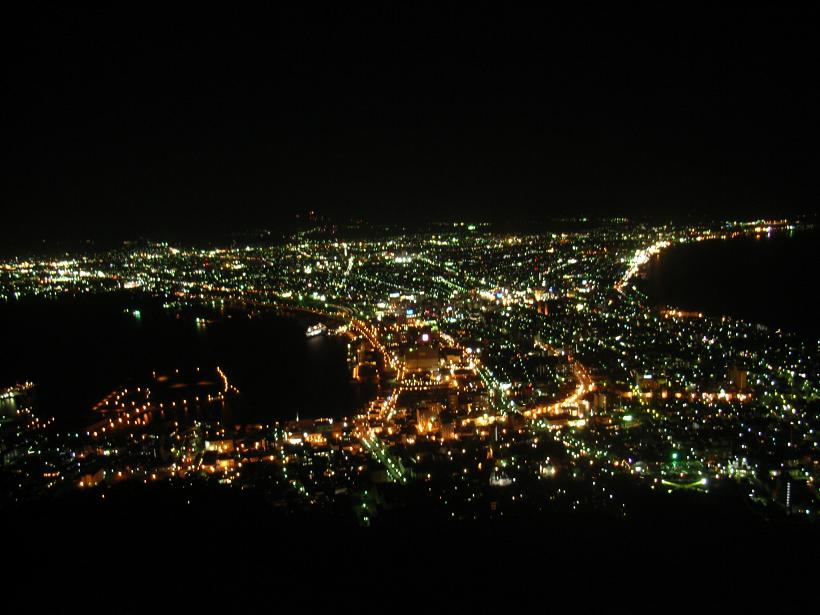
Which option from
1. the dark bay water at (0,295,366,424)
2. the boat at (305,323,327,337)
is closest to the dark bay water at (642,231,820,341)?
the boat at (305,323,327,337)

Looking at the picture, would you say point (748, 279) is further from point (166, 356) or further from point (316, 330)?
point (166, 356)

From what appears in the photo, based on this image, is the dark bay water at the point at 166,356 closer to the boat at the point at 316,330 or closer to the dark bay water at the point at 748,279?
the boat at the point at 316,330

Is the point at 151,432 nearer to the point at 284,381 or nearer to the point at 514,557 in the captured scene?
the point at 284,381

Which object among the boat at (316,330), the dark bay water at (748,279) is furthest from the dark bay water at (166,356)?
the dark bay water at (748,279)

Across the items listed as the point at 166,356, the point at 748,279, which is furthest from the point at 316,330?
the point at 748,279

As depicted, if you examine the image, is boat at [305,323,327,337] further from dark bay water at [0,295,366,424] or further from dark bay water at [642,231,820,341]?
dark bay water at [642,231,820,341]
